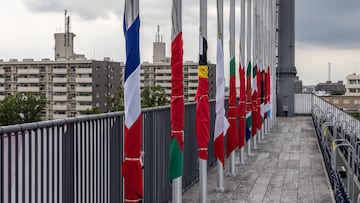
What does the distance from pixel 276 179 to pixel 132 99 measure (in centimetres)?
543

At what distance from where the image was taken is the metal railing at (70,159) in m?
2.92

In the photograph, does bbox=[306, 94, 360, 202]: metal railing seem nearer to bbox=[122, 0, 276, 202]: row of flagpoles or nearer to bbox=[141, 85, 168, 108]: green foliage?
bbox=[122, 0, 276, 202]: row of flagpoles

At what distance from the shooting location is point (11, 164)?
113 inches

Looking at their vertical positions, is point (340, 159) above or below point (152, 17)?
below

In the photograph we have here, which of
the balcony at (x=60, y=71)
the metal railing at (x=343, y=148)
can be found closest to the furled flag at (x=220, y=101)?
the metal railing at (x=343, y=148)

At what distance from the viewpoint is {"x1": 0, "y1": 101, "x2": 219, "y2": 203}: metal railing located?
2.92 m

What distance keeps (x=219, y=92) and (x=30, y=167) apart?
451 cm

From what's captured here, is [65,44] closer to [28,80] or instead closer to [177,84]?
[28,80]

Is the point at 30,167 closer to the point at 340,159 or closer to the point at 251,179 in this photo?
the point at 251,179

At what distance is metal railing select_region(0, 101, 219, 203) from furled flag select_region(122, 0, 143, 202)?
0.40 meters

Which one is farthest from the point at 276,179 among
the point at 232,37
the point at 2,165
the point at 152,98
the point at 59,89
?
the point at 59,89

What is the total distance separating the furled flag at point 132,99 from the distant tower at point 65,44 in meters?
55.9

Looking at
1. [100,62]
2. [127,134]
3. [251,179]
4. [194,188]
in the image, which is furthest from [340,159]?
[100,62]

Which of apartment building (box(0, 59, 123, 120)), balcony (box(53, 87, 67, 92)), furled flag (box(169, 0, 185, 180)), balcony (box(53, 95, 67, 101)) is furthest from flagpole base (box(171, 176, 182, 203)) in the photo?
balcony (box(53, 87, 67, 92))
